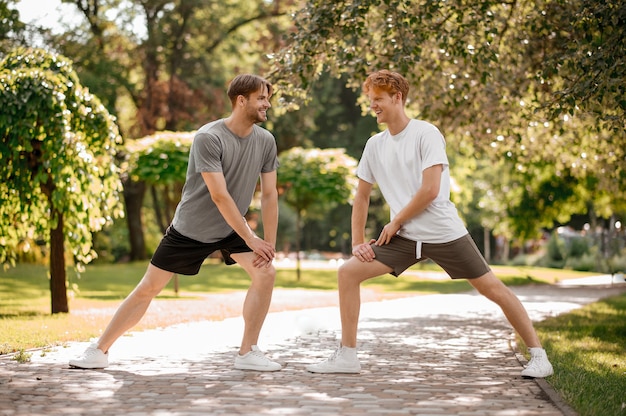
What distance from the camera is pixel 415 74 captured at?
39.6 feet

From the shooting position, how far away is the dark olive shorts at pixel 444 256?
6.09 meters

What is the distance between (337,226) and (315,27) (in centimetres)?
4422

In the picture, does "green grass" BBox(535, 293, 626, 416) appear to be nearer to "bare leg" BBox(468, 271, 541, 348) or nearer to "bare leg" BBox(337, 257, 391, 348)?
"bare leg" BBox(468, 271, 541, 348)

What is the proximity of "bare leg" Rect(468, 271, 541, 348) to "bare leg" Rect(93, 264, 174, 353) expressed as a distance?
2173 mm

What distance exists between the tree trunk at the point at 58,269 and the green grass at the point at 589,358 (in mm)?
5976

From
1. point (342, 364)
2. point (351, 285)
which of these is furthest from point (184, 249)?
point (342, 364)

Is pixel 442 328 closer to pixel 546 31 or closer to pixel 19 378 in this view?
pixel 546 31

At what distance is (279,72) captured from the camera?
34.4ft

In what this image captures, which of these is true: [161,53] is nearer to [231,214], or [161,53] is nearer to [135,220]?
[135,220]

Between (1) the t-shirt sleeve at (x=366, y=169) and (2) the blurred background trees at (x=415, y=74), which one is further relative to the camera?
(2) the blurred background trees at (x=415, y=74)

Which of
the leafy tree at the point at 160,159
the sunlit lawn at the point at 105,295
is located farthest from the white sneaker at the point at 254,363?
the leafy tree at the point at 160,159

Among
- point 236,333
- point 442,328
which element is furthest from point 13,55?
point 442,328

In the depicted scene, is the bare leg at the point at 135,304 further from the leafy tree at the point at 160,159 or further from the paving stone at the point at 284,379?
the leafy tree at the point at 160,159

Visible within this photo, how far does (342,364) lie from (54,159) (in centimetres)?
550
